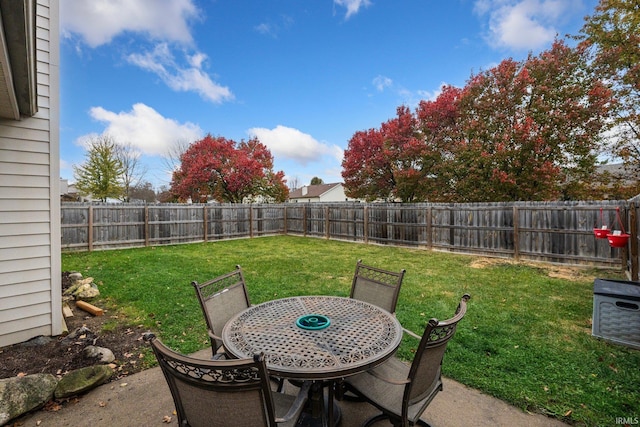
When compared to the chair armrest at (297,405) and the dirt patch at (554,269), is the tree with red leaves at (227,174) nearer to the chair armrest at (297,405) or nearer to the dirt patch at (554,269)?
the dirt patch at (554,269)

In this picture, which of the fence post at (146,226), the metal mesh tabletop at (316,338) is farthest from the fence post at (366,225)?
the metal mesh tabletop at (316,338)

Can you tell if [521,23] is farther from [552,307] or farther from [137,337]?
[137,337]

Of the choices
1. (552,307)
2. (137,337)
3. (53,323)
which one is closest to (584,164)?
(552,307)

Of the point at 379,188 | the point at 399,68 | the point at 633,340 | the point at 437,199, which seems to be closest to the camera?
the point at 633,340

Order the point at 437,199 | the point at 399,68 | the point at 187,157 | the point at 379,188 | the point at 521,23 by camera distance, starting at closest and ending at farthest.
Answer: the point at 521,23 → the point at 399,68 → the point at 437,199 → the point at 379,188 → the point at 187,157

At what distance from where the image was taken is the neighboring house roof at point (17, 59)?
1.64 meters

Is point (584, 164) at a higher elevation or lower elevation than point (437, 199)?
higher

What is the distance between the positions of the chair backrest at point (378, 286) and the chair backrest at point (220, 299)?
1112 millimetres

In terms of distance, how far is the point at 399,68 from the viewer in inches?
407

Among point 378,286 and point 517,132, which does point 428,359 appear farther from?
point 517,132

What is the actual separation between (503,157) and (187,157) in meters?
17.6

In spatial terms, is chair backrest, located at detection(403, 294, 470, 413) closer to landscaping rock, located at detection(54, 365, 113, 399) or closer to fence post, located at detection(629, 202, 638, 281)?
landscaping rock, located at detection(54, 365, 113, 399)

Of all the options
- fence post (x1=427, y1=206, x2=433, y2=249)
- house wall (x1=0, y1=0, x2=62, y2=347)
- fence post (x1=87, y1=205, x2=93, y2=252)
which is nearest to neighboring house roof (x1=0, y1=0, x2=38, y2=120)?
house wall (x1=0, y1=0, x2=62, y2=347)

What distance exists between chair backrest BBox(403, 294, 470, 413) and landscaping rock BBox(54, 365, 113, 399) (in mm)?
2589
